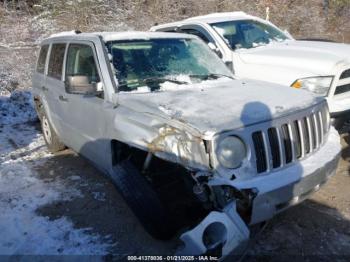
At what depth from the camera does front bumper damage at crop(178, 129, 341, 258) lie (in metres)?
2.85

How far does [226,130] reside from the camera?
2977 millimetres

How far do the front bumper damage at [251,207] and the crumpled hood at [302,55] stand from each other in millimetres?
2390

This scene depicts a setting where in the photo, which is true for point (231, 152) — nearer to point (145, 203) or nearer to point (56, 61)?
point (145, 203)

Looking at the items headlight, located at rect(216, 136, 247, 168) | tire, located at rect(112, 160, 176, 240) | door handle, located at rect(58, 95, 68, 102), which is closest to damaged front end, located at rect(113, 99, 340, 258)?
headlight, located at rect(216, 136, 247, 168)

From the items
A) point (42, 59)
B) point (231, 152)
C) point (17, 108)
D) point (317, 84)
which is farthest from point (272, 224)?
point (17, 108)

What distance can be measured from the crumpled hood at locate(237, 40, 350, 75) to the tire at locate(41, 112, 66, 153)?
3.14 meters

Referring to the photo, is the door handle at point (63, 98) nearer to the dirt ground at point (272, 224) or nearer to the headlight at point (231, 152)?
the dirt ground at point (272, 224)

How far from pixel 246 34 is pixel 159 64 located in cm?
300

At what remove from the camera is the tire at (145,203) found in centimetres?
340

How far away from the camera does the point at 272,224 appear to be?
3824mm

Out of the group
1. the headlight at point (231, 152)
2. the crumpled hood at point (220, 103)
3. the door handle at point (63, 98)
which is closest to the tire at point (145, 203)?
the crumpled hood at point (220, 103)

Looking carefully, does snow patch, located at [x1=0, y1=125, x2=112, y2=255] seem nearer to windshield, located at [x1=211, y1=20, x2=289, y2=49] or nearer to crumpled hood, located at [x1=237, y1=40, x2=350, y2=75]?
crumpled hood, located at [x1=237, y1=40, x2=350, y2=75]

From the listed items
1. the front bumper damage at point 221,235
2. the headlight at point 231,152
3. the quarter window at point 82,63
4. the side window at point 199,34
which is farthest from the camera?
the side window at point 199,34

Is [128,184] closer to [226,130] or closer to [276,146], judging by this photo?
[226,130]
